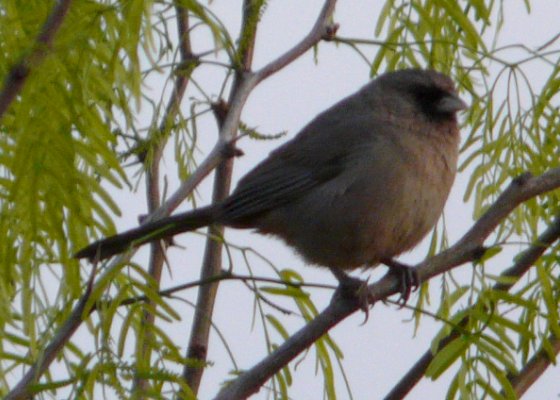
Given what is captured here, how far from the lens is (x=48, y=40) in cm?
179

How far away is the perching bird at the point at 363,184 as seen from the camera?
13.0ft

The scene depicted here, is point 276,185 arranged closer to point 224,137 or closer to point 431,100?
point 431,100

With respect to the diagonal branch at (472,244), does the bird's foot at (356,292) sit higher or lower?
higher

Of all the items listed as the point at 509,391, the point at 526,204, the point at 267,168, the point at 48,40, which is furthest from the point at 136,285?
the point at 267,168

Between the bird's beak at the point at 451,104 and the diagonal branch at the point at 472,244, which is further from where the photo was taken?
the bird's beak at the point at 451,104

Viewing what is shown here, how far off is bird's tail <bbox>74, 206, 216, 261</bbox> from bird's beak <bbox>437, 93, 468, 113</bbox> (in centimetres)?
111

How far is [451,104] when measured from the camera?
14.2 ft

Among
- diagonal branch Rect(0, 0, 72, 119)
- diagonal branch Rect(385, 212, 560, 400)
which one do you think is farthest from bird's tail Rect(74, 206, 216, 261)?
diagonal branch Rect(385, 212, 560, 400)

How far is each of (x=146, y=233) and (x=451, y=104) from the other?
1.92 metres

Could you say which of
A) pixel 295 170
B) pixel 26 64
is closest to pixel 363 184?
pixel 295 170

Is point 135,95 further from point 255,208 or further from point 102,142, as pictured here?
point 255,208

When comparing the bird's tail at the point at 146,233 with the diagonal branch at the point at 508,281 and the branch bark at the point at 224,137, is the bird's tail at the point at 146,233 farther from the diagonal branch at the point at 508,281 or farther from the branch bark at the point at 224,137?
the diagonal branch at the point at 508,281

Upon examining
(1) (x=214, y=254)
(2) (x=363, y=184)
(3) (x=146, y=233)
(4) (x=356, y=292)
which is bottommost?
(4) (x=356, y=292)

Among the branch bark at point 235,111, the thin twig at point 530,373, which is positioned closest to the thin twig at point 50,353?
the branch bark at point 235,111
